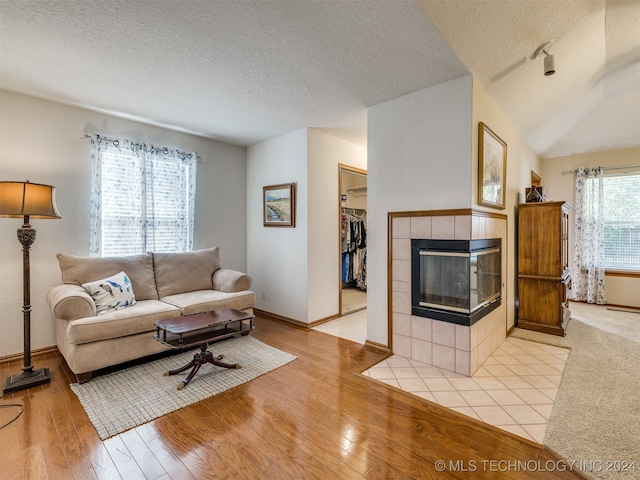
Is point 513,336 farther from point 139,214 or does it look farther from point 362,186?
point 139,214

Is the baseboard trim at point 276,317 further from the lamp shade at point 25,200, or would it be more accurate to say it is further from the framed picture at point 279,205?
the lamp shade at point 25,200

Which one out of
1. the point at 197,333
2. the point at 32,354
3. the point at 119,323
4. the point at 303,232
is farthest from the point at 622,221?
the point at 32,354

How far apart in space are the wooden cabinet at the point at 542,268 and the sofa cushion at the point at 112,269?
4.47 meters

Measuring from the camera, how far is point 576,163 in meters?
5.17

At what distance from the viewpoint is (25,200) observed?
234 cm

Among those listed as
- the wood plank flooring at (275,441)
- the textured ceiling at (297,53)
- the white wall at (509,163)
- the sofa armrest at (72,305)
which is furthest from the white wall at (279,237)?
the sofa armrest at (72,305)

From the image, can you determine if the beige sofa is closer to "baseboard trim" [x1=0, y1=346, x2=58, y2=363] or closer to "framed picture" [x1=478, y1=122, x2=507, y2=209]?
"baseboard trim" [x1=0, y1=346, x2=58, y2=363]

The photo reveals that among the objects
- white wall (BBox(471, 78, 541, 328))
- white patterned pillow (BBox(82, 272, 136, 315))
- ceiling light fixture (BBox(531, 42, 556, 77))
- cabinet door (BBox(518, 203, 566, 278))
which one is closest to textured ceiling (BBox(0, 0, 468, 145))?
white wall (BBox(471, 78, 541, 328))

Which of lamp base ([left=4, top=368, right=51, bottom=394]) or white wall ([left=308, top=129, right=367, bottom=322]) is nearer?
lamp base ([left=4, top=368, right=51, bottom=394])

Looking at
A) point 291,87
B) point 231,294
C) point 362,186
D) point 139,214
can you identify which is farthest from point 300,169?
point 362,186

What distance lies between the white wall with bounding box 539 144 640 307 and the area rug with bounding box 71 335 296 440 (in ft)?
17.7

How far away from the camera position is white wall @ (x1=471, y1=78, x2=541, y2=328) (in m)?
2.54

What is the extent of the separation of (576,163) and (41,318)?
7.85 m

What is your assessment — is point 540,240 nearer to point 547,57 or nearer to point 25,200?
point 547,57
